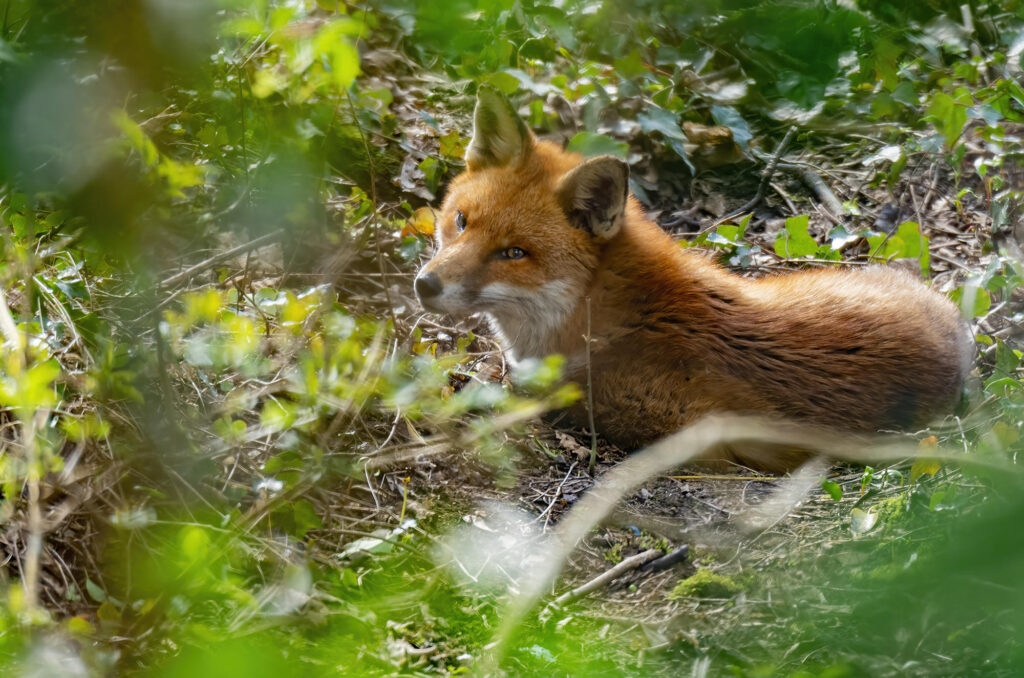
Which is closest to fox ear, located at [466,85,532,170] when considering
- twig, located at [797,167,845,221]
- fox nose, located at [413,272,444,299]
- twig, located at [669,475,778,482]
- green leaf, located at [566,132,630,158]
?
green leaf, located at [566,132,630,158]

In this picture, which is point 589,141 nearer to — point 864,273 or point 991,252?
point 864,273

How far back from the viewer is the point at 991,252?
5863 millimetres

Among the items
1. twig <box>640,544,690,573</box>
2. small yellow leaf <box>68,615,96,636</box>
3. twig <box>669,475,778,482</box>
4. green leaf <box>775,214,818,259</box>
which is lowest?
twig <box>669,475,778,482</box>

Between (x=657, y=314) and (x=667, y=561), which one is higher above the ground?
(x=657, y=314)

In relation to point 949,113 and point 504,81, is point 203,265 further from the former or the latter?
point 949,113

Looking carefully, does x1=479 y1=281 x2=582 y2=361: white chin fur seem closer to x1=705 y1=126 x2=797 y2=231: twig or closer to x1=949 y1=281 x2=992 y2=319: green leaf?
x1=949 y1=281 x2=992 y2=319: green leaf

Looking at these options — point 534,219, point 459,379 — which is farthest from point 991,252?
point 459,379

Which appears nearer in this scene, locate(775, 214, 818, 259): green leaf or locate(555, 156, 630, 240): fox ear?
locate(555, 156, 630, 240): fox ear

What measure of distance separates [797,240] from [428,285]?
285cm

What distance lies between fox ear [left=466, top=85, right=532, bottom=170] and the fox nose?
3.34 feet

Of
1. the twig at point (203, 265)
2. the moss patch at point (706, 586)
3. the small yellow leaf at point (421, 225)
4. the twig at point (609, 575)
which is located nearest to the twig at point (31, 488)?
the twig at point (203, 265)

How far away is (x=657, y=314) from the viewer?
15.3ft

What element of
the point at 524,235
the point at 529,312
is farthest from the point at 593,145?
the point at 529,312

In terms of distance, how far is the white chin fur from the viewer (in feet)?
15.5
